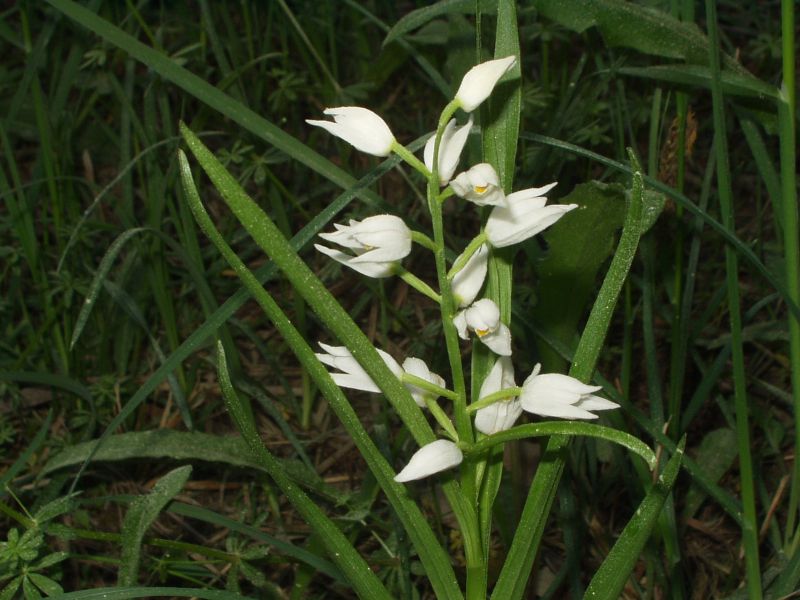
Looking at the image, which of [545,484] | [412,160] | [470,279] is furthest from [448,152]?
[545,484]

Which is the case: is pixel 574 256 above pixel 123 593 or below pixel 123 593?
above

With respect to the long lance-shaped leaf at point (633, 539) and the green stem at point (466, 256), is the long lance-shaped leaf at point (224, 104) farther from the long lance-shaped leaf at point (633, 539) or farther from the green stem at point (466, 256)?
the long lance-shaped leaf at point (633, 539)

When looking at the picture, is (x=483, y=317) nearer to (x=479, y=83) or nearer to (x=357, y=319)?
(x=479, y=83)

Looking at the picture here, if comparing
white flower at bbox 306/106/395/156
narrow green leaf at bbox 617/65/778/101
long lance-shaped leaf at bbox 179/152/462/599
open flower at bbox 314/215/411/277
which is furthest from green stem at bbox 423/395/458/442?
narrow green leaf at bbox 617/65/778/101

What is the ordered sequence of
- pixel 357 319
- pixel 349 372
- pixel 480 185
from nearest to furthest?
pixel 480 185, pixel 349 372, pixel 357 319

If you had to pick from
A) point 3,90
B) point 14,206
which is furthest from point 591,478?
point 3,90

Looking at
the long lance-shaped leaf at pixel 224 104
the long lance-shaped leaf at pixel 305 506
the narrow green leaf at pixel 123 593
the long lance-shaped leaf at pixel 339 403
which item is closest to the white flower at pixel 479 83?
the long lance-shaped leaf at pixel 339 403

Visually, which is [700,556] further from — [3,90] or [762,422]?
[3,90]
